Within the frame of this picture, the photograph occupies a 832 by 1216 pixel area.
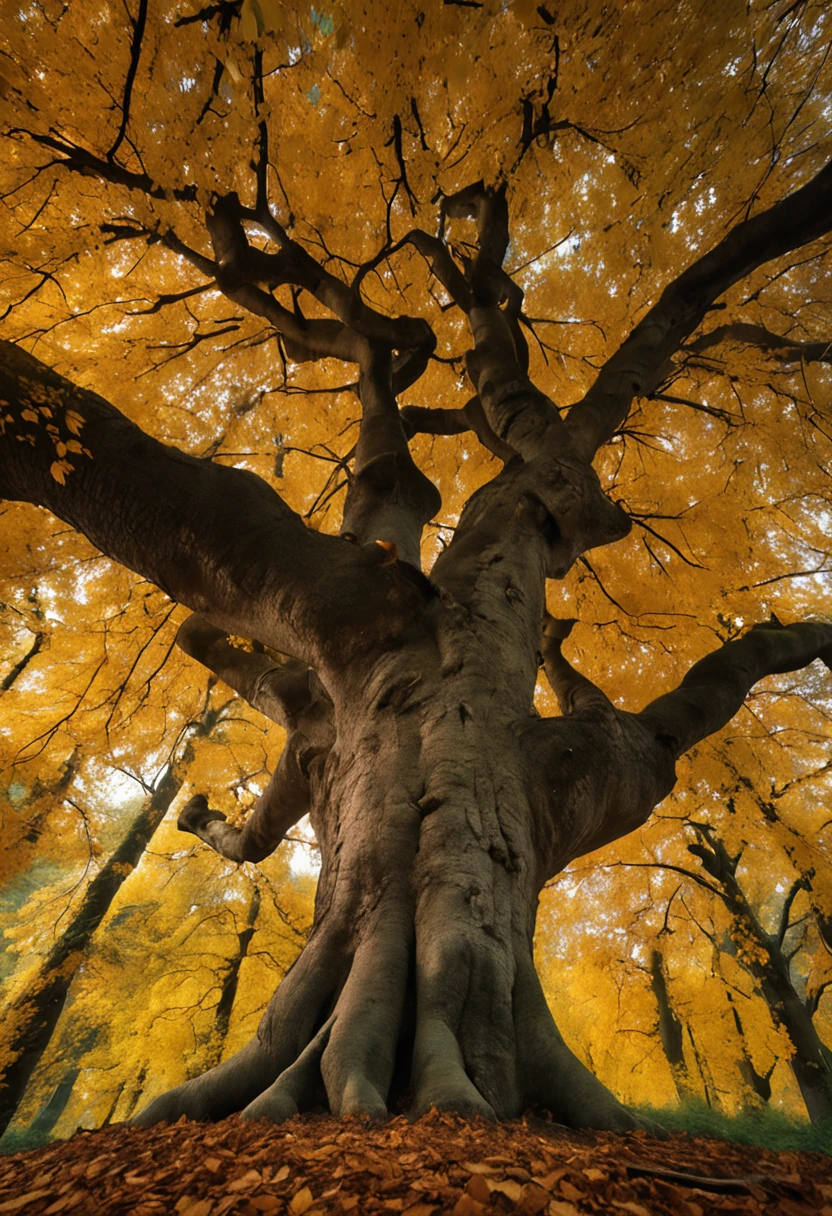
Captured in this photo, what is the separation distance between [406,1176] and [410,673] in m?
1.88

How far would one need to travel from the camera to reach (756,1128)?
307 inches

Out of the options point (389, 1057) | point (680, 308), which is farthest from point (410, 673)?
point (680, 308)

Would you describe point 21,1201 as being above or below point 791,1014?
above

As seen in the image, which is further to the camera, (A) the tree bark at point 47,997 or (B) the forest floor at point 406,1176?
(A) the tree bark at point 47,997

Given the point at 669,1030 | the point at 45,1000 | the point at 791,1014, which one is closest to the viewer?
the point at 791,1014

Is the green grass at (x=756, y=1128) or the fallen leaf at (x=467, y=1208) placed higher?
the fallen leaf at (x=467, y=1208)

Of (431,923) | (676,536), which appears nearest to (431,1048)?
(431,923)

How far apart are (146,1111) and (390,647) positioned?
201cm

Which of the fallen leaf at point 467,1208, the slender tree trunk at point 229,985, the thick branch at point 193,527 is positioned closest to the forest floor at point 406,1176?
the fallen leaf at point 467,1208

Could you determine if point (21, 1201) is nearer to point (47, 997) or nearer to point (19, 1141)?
point (47, 997)

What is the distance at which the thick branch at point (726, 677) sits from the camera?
3.35 m

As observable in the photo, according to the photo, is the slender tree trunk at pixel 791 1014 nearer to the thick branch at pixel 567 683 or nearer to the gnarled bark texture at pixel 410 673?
the gnarled bark texture at pixel 410 673

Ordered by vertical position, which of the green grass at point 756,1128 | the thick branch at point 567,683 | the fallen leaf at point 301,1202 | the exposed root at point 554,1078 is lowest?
the green grass at point 756,1128

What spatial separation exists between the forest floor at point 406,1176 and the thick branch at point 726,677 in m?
2.22
